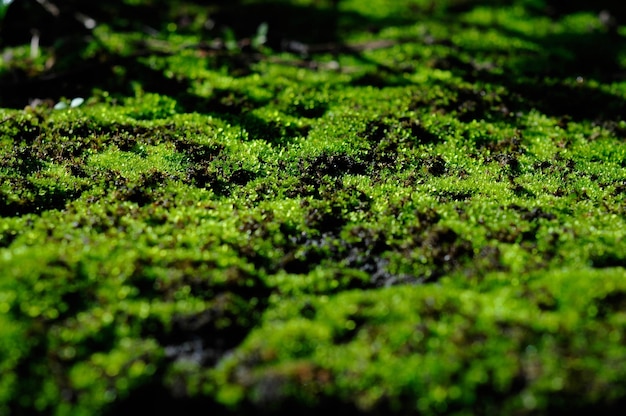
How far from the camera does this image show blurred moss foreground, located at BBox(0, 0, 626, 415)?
5059 mm

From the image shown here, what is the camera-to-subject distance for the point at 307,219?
7.48 metres

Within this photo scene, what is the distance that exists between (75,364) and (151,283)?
125 centimetres

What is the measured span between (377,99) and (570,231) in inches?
197

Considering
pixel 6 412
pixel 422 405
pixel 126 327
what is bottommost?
pixel 6 412

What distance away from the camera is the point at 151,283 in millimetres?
6121

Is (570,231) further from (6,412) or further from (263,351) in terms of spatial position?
(6,412)

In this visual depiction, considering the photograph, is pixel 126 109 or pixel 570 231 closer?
pixel 570 231

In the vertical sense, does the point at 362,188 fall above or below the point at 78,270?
above

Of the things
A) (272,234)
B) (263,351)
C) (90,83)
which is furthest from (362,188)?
(90,83)

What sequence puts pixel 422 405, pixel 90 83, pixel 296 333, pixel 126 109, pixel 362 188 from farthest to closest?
pixel 90 83 < pixel 126 109 < pixel 362 188 < pixel 296 333 < pixel 422 405

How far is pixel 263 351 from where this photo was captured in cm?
539

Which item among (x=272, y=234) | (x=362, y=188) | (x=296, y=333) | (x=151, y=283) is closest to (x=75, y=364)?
(x=151, y=283)

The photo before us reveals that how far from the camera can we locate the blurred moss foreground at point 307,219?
5.06m

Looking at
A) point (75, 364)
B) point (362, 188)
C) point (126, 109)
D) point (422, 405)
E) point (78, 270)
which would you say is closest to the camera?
point (422, 405)
